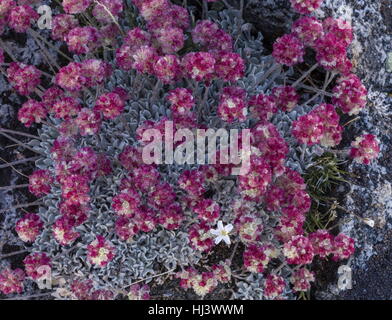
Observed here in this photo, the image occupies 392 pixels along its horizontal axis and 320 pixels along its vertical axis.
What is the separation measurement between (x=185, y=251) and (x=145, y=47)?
45.2 inches

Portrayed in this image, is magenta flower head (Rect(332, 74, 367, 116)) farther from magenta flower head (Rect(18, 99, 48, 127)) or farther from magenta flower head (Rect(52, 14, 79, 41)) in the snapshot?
magenta flower head (Rect(18, 99, 48, 127))

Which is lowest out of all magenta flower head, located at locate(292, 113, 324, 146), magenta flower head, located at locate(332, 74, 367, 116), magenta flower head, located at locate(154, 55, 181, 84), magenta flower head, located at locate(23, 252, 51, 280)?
magenta flower head, located at locate(23, 252, 51, 280)

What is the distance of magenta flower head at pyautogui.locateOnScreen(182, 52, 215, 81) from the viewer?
9.07 feet

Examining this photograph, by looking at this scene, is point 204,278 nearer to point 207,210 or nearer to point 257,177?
point 207,210

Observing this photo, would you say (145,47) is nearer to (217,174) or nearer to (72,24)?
(72,24)

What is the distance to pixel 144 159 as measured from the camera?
9.90 feet

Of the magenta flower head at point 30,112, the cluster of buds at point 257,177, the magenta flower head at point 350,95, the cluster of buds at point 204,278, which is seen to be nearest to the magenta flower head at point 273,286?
the cluster of buds at point 204,278

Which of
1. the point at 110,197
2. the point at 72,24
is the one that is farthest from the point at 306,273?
the point at 72,24

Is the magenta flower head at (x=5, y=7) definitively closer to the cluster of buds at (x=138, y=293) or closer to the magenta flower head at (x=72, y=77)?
the magenta flower head at (x=72, y=77)

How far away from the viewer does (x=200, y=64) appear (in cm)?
277

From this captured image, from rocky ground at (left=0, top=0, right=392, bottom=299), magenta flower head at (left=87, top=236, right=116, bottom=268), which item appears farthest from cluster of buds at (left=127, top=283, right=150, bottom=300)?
rocky ground at (left=0, top=0, right=392, bottom=299)

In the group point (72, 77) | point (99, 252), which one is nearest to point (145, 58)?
point (72, 77)

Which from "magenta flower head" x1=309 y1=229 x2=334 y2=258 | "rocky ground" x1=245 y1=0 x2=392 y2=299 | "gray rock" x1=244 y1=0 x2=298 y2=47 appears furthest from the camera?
"gray rock" x1=244 y1=0 x2=298 y2=47

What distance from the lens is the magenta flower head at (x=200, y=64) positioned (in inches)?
109
